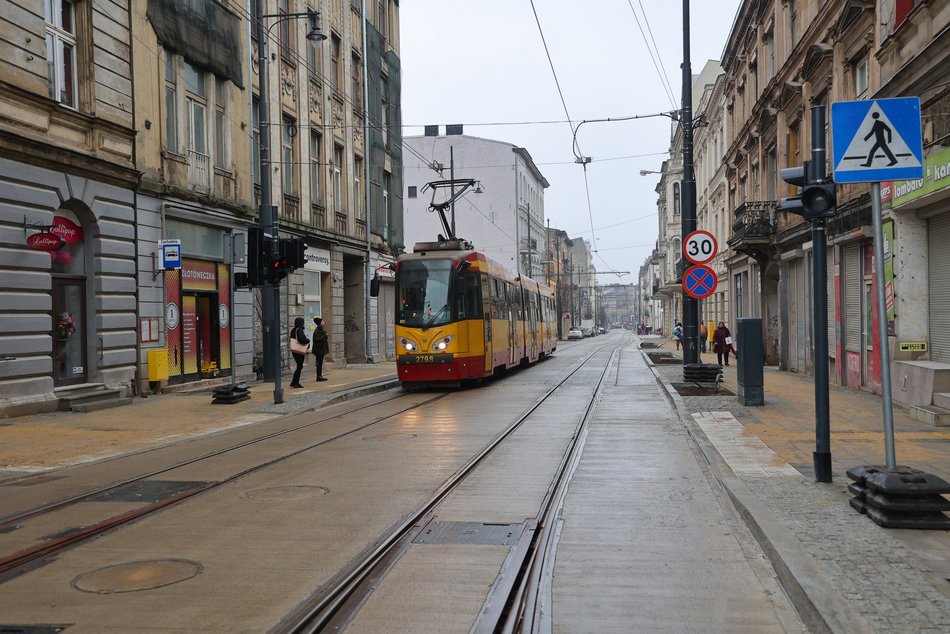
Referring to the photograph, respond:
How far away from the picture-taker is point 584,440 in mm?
11594

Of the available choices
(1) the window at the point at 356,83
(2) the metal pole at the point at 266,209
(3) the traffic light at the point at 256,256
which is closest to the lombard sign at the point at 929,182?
(3) the traffic light at the point at 256,256

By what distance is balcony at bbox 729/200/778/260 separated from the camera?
26859 mm

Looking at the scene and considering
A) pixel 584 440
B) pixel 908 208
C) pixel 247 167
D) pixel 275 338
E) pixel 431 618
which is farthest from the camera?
pixel 247 167

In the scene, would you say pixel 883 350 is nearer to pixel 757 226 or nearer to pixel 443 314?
pixel 443 314

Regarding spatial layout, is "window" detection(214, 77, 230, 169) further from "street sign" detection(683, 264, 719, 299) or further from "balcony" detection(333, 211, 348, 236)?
"street sign" detection(683, 264, 719, 299)

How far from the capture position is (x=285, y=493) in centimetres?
809

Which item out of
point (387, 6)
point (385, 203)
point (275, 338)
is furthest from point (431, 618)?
point (387, 6)

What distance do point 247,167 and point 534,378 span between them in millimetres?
9767

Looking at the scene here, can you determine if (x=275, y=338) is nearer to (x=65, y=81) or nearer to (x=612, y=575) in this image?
(x=65, y=81)

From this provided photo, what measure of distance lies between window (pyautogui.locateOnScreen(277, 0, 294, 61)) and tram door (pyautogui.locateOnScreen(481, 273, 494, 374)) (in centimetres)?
1098

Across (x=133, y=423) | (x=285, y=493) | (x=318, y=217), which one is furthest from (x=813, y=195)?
(x=318, y=217)

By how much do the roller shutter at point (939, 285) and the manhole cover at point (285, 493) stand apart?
11.0 metres

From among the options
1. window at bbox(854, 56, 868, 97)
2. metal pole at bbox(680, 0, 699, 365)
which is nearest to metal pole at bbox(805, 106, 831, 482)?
metal pole at bbox(680, 0, 699, 365)

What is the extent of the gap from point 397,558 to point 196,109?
17863 millimetres
